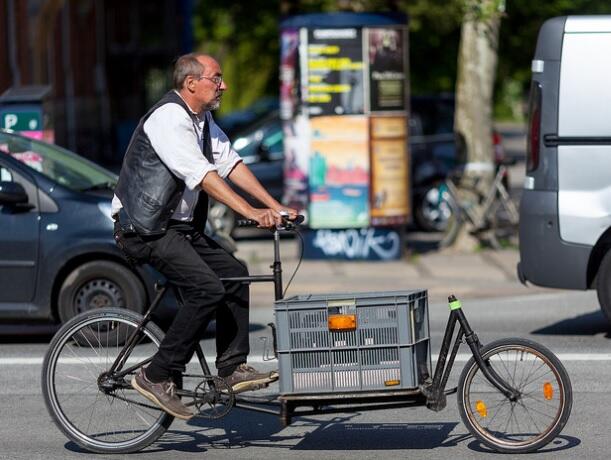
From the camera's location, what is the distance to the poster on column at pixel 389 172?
1467 cm

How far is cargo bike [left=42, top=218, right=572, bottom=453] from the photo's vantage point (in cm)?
607

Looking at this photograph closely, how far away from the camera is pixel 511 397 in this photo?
20.6 ft

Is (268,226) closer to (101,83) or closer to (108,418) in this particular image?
(108,418)

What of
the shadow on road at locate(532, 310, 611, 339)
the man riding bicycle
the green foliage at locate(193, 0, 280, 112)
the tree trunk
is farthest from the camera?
the green foliage at locate(193, 0, 280, 112)

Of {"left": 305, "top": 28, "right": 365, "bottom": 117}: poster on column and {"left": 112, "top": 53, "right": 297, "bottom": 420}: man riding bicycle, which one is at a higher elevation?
{"left": 305, "top": 28, "right": 365, "bottom": 117}: poster on column

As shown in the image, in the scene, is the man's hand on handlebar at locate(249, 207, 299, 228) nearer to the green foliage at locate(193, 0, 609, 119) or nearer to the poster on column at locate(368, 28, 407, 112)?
the poster on column at locate(368, 28, 407, 112)

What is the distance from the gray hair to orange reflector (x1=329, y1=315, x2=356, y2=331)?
1.31 m

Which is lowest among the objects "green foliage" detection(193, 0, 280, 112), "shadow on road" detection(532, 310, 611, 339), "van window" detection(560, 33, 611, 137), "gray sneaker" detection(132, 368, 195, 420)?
"shadow on road" detection(532, 310, 611, 339)

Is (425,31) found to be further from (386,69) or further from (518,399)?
(518,399)

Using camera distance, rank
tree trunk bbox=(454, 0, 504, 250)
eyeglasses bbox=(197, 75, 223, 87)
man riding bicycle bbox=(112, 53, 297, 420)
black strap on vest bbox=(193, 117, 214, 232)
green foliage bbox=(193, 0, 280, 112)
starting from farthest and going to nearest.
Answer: green foliage bbox=(193, 0, 280, 112), tree trunk bbox=(454, 0, 504, 250), black strap on vest bbox=(193, 117, 214, 232), eyeglasses bbox=(197, 75, 223, 87), man riding bicycle bbox=(112, 53, 297, 420)

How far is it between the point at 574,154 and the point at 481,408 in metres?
3.44

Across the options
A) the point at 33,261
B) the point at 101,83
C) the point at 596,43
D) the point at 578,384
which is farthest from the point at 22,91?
the point at 101,83

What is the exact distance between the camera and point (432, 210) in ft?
59.5

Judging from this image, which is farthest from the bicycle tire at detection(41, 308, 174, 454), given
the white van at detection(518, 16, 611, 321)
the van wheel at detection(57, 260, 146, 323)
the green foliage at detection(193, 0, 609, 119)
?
the green foliage at detection(193, 0, 609, 119)
